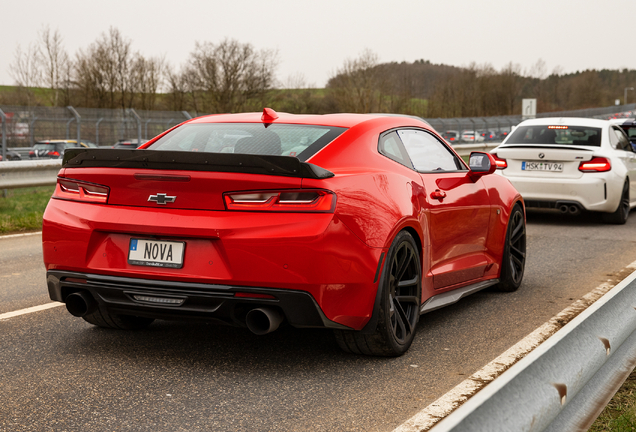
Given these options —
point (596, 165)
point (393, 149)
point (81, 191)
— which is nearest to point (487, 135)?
point (596, 165)

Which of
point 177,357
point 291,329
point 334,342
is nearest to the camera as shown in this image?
point 177,357

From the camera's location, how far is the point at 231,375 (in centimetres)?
405

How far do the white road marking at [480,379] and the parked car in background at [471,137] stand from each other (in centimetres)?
3227

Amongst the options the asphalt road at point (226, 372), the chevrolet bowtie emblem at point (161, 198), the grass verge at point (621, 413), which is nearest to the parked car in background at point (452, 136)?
the asphalt road at point (226, 372)

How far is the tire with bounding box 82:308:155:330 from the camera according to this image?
485 cm

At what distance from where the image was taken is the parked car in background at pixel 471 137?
37.5 metres

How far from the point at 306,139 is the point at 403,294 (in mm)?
1103

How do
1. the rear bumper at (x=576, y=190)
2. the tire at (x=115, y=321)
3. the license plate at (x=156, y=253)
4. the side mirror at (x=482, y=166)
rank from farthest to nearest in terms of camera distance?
the rear bumper at (x=576, y=190)
the side mirror at (x=482, y=166)
the tire at (x=115, y=321)
the license plate at (x=156, y=253)

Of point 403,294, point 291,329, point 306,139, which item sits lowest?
point 291,329

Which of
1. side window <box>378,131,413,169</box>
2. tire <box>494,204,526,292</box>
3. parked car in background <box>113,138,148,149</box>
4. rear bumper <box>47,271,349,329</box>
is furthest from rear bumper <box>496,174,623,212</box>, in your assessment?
parked car in background <box>113,138,148,149</box>

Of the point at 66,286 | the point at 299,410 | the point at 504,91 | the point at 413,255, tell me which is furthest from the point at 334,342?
the point at 504,91

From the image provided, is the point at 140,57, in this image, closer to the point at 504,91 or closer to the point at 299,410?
the point at 504,91

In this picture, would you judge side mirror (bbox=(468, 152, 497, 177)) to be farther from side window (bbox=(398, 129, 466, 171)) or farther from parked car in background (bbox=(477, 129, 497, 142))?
parked car in background (bbox=(477, 129, 497, 142))

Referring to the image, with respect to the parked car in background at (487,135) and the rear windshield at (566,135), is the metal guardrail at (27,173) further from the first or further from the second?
the parked car in background at (487,135)
